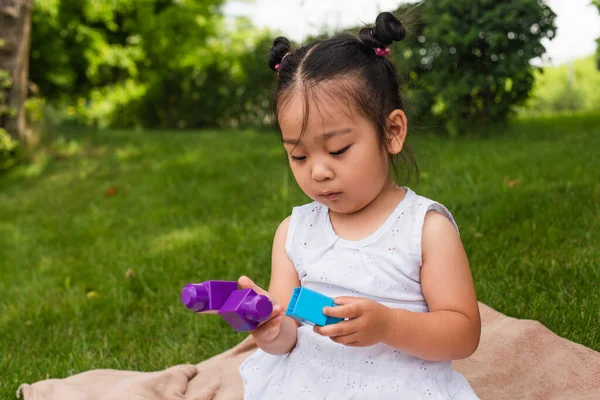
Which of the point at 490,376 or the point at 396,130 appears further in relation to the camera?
the point at 490,376

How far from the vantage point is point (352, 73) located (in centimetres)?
175

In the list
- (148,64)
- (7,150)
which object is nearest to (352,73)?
(7,150)

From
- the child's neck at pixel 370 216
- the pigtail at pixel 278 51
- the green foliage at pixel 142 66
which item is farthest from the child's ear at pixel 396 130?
the green foliage at pixel 142 66

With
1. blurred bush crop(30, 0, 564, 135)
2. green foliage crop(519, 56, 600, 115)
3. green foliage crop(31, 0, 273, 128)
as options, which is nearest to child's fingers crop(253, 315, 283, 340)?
blurred bush crop(30, 0, 564, 135)

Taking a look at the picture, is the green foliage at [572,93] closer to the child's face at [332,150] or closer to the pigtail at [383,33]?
the pigtail at [383,33]

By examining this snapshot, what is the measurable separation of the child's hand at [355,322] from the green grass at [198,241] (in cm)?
74

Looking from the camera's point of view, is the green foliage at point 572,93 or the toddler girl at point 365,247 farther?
the green foliage at point 572,93

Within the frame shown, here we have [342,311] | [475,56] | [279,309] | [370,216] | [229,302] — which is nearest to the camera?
[342,311]

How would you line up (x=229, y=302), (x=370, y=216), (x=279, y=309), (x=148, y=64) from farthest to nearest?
(x=148, y=64) < (x=370, y=216) < (x=279, y=309) < (x=229, y=302)

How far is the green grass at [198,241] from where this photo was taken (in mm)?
2930

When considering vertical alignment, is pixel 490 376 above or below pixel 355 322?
below

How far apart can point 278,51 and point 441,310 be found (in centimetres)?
85

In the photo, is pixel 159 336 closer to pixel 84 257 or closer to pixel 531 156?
pixel 84 257

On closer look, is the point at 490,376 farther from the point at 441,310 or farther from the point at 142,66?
the point at 142,66
